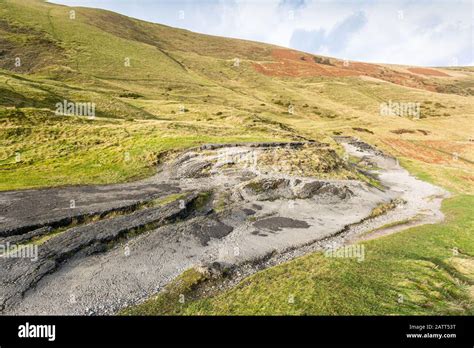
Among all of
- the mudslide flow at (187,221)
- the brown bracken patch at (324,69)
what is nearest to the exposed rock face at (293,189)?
the mudslide flow at (187,221)

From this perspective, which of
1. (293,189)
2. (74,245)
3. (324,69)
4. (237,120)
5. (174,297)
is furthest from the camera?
(324,69)

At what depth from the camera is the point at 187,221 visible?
89.7 ft

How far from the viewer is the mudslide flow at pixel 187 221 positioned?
1845 centimetres

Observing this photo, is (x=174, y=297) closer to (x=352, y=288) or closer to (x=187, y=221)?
(x=352, y=288)

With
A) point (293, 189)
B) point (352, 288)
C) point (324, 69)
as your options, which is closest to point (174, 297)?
point (352, 288)

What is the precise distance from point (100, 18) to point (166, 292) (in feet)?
637

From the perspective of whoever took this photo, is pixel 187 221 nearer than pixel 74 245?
No

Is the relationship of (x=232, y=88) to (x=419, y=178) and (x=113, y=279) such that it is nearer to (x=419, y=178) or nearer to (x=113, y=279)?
(x=419, y=178)

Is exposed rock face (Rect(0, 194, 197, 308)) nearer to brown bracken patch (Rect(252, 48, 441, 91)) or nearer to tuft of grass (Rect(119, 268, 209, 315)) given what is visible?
tuft of grass (Rect(119, 268, 209, 315))

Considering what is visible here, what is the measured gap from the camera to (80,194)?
31.8 metres

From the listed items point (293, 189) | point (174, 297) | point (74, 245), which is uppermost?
point (293, 189)

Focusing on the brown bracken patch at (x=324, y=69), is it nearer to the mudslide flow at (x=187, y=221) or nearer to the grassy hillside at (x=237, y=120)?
the grassy hillside at (x=237, y=120)

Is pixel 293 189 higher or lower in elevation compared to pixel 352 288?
higher
